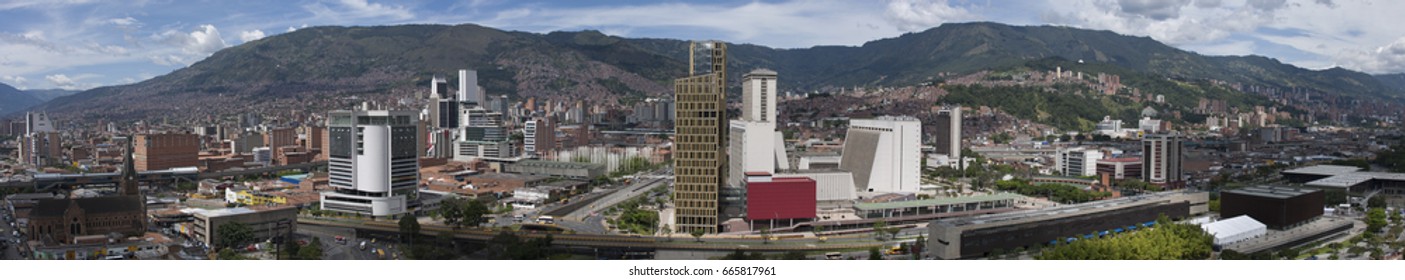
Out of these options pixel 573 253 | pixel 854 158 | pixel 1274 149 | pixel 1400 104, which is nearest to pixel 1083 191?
pixel 854 158

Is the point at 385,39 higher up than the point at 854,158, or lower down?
higher up

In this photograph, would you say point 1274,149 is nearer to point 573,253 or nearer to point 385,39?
point 573,253

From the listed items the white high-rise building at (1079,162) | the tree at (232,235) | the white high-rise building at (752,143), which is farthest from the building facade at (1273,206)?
the tree at (232,235)

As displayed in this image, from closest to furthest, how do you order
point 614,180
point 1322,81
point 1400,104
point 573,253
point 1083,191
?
point 573,253
point 1083,191
point 614,180
point 1400,104
point 1322,81

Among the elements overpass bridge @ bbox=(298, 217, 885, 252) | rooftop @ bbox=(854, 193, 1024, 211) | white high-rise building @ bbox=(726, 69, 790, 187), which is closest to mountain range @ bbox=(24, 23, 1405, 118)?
white high-rise building @ bbox=(726, 69, 790, 187)

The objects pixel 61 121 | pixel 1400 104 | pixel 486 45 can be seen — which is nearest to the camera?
pixel 61 121

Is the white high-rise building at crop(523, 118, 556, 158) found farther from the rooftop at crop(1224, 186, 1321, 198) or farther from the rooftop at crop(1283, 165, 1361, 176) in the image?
the rooftop at crop(1224, 186, 1321, 198)

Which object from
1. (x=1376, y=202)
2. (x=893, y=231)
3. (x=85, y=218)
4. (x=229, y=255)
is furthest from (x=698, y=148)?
(x=1376, y=202)

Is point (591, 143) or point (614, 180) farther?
point (591, 143)
